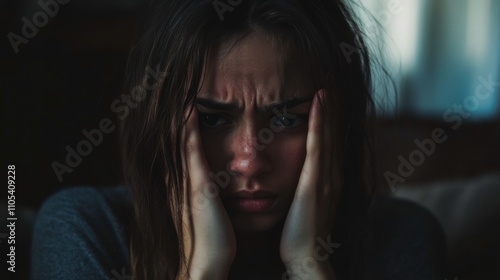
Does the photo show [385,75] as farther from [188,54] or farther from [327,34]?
[188,54]

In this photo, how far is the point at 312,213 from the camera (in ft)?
2.58

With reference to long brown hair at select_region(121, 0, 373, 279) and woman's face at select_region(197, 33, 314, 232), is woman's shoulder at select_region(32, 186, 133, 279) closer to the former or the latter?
long brown hair at select_region(121, 0, 373, 279)

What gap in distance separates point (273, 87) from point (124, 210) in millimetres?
292

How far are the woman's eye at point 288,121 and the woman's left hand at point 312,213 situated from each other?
0.02 meters

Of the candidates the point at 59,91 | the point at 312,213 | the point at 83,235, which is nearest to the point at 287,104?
the point at 312,213

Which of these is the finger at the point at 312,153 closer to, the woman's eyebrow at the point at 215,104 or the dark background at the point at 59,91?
the woman's eyebrow at the point at 215,104

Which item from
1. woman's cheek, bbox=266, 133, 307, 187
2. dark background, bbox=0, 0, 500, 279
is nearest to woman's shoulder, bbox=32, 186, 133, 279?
dark background, bbox=0, 0, 500, 279

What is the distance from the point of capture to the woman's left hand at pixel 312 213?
0.77 metres

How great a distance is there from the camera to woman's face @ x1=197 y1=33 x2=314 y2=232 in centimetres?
72

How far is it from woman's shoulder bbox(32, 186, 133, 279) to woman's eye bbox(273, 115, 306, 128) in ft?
0.81

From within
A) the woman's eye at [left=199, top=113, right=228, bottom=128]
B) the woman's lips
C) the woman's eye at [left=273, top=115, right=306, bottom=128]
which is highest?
the woman's eye at [left=199, top=113, right=228, bottom=128]

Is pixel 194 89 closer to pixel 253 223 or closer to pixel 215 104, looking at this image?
pixel 215 104

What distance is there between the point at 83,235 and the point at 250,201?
0.23m

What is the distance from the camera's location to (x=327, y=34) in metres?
0.79
